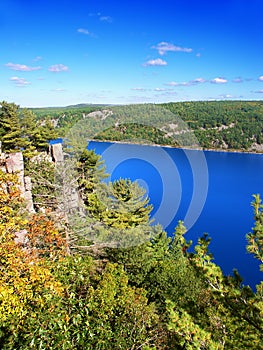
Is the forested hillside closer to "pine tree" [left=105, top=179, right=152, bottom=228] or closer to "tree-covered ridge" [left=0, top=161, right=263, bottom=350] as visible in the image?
"pine tree" [left=105, top=179, right=152, bottom=228]

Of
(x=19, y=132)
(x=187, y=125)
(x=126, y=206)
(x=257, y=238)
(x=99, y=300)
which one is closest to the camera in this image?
(x=257, y=238)

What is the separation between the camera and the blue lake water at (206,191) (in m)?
24.7

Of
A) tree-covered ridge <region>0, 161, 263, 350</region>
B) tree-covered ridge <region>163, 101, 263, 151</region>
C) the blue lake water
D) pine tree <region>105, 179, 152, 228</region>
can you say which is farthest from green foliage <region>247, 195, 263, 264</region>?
tree-covered ridge <region>163, 101, 263, 151</region>

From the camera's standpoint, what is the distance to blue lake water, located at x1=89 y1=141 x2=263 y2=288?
24703mm

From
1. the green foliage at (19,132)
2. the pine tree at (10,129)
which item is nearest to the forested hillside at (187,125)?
the green foliage at (19,132)

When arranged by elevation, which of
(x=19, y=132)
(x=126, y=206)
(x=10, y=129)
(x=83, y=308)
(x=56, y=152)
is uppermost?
(x=10, y=129)

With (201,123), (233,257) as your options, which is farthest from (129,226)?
(201,123)

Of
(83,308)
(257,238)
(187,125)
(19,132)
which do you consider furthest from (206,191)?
(83,308)

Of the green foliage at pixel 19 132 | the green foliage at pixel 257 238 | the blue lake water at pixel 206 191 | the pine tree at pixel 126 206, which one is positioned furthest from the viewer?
the blue lake water at pixel 206 191

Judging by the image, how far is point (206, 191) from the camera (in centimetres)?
3959

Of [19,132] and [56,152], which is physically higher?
[19,132]

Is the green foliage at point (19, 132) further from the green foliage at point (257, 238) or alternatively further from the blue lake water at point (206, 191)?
the blue lake water at point (206, 191)

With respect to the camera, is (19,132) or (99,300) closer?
(99,300)

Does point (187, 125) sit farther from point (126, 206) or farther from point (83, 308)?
point (83, 308)
